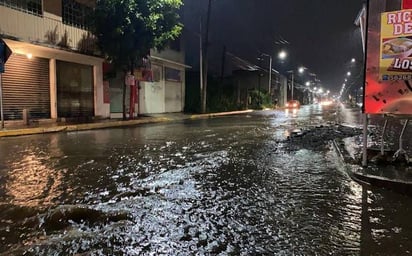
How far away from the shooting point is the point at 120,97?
989 inches

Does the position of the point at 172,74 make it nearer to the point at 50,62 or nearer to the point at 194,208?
the point at 50,62

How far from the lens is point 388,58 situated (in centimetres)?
610

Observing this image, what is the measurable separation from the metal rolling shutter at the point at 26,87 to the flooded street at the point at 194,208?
10.7 metres

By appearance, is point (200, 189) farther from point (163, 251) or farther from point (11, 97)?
point (11, 97)

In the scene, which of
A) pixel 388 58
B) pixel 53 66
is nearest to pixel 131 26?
pixel 53 66

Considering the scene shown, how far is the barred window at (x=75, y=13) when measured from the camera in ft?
67.4

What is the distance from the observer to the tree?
1947 centimetres

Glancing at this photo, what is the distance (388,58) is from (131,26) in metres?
16.1

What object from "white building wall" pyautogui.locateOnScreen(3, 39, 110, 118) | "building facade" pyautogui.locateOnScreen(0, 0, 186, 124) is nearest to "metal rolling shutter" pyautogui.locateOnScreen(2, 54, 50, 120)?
"building facade" pyautogui.locateOnScreen(0, 0, 186, 124)

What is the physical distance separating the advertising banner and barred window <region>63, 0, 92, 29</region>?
1780 centimetres

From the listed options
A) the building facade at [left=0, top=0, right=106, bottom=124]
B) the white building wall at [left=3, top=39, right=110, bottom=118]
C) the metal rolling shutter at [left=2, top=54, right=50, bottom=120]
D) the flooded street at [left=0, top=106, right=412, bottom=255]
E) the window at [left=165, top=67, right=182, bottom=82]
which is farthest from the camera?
the window at [left=165, top=67, right=182, bottom=82]

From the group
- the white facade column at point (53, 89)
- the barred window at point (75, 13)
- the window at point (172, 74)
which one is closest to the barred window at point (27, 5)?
the barred window at point (75, 13)

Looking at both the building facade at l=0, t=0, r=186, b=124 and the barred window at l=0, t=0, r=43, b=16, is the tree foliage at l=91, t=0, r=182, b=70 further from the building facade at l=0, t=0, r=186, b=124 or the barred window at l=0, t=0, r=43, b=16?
the barred window at l=0, t=0, r=43, b=16

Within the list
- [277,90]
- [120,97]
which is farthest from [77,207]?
[277,90]
